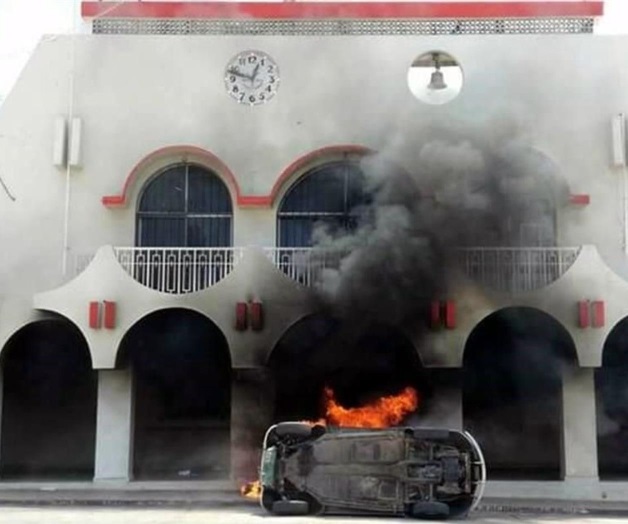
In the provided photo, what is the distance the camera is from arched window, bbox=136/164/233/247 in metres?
15.9

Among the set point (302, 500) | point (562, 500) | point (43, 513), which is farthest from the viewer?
point (562, 500)

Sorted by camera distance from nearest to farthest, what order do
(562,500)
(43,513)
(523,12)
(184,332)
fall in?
1. (43,513)
2. (562,500)
3. (184,332)
4. (523,12)

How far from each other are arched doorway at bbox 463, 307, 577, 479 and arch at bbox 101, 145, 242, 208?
15.3 feet

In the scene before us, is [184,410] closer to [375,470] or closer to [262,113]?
[262,113]

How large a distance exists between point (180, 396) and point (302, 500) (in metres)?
5.35

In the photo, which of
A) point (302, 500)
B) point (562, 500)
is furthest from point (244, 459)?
point (562, 500)

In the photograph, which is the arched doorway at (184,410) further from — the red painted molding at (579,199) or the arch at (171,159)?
the red painted molding at (579,199)

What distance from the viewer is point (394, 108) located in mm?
15695

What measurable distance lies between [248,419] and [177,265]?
2.70 m

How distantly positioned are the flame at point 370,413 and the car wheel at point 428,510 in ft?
7.36

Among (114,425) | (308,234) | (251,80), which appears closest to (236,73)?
(251,80)

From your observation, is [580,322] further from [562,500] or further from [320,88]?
[320,88]

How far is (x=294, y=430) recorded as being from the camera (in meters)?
11.3

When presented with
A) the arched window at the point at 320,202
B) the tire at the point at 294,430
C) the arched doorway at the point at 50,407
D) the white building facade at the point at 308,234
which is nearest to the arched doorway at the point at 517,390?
the white building facade at the point at 308,234
